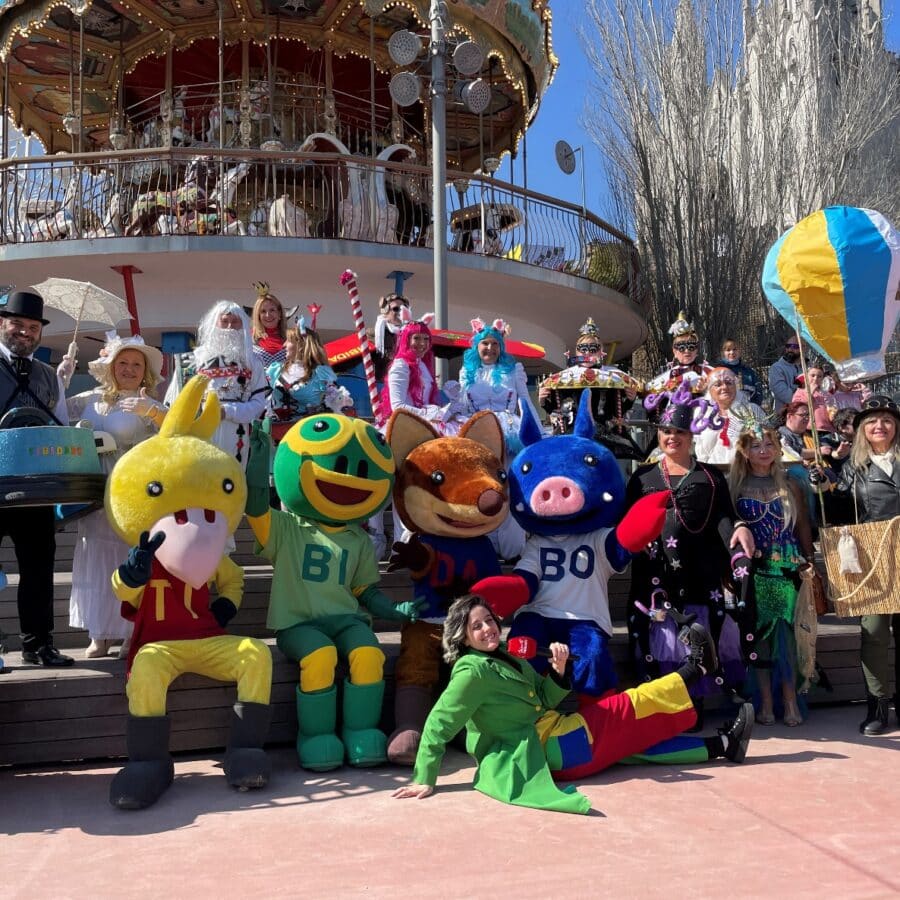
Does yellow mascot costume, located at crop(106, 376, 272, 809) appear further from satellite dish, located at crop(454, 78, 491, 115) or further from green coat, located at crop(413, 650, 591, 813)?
satellite dish, located at crop(454, 78, 491, 115)

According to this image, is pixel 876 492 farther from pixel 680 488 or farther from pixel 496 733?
pixel 496 733

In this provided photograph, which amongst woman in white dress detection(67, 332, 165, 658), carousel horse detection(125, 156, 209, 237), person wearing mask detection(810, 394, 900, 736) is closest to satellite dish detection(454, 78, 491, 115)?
carousel horse detection(125, 156, 209, 237)

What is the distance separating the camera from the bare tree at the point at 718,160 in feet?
56.2

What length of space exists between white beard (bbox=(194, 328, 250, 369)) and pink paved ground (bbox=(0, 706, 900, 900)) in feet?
7.37

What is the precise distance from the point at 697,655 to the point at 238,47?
13.6 metres

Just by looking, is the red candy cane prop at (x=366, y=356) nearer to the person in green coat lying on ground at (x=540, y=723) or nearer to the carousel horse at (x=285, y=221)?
the person in green coat lying on ground at (x=540, y=723)

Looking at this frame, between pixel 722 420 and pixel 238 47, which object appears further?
pixel 238 47

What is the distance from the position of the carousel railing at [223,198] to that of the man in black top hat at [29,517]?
7.78 metres

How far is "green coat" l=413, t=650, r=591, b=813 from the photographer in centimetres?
387

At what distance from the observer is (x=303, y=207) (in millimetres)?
12961

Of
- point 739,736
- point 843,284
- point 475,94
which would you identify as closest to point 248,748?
point 739,736

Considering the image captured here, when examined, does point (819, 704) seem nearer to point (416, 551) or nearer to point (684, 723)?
point (684, 723)

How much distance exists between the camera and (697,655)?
442cm

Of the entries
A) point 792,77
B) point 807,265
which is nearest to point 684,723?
point 807,265
